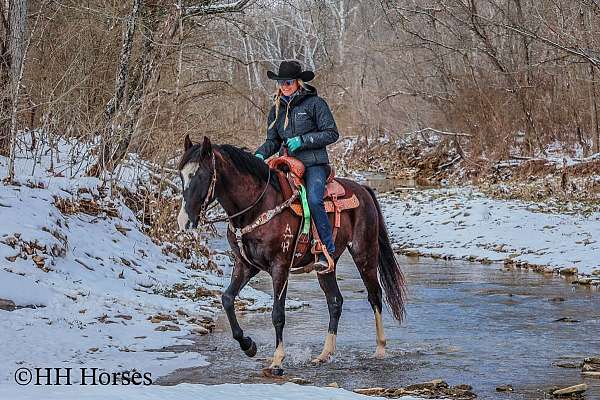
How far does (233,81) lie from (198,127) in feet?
13.4

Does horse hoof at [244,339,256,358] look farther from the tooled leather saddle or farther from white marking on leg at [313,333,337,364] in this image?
the tooled leather saddle

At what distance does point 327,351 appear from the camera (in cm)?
768

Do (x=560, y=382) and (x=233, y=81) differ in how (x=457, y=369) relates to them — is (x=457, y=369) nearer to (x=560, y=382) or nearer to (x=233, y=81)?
(x=560, y=382)

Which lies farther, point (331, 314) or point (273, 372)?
point (331, 314)

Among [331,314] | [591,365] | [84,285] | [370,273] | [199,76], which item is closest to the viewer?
[591,365]

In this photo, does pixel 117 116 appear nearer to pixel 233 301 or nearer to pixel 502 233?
pixel 233 301

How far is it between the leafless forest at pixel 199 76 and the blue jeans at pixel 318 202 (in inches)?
178

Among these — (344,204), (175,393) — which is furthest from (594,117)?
(175,393)

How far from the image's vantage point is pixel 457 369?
716 centimetres

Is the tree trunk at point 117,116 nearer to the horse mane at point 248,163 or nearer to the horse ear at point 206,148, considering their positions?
the horse mane at point 248,163

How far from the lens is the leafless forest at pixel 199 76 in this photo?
44.1ft

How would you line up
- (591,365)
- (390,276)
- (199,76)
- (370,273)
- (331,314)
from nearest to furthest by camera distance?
(591,365), (331,314), (370,273), (390,276), (199,76)

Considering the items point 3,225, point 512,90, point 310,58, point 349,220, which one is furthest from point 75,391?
point 310,58

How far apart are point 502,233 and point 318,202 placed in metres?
10.3
